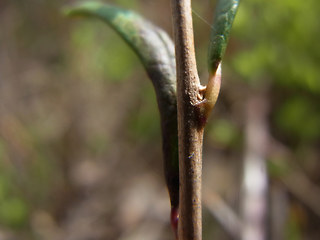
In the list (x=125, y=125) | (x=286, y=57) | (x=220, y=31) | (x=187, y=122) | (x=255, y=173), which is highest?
(x=220, y=31)

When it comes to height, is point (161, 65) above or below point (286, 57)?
above

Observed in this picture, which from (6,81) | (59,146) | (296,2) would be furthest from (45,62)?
(296,2)

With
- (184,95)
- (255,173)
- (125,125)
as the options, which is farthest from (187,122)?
(125,125)

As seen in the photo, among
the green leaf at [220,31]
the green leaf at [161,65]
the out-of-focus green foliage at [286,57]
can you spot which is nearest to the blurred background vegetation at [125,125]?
the out-of-focus green foliage at [286,57]

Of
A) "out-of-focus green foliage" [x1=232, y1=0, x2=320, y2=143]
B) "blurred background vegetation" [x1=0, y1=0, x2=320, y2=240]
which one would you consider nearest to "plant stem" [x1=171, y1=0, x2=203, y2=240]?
"blurred background vegetation" [x1=0, y1=0, x2=320, y2=240]

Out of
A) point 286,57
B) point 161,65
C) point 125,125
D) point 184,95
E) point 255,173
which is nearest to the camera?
point 184,95

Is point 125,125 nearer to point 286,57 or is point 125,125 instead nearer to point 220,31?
point 286,57

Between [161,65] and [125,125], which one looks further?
[125,125]

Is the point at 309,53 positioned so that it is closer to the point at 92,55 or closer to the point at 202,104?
the point at 92,55
